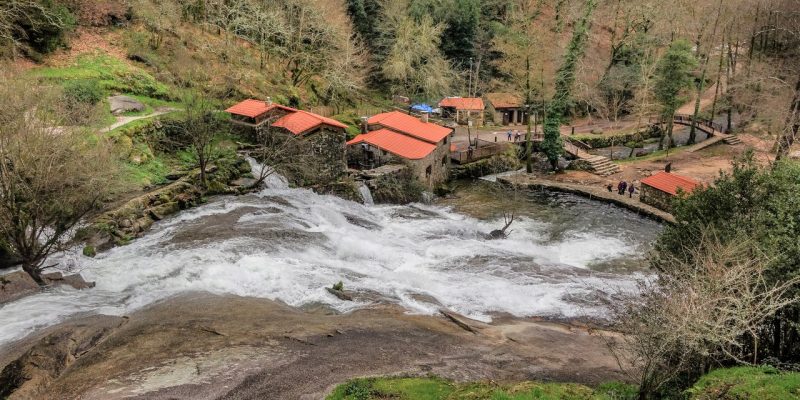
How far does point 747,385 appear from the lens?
10.8m

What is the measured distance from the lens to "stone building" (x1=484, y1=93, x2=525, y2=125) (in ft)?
198

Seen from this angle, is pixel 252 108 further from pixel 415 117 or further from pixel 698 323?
pixel 698 323

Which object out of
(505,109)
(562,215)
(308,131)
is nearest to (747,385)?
(562,215)

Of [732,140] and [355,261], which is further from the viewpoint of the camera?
[732,140]

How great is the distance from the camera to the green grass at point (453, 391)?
37.8 feet

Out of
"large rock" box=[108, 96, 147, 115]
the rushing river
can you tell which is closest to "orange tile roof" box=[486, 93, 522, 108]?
the rushing river

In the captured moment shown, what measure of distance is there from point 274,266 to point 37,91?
11.3 m

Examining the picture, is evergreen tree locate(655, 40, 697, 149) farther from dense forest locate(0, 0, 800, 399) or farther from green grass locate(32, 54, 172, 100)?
green grass locate(32, 54, 172, 100)

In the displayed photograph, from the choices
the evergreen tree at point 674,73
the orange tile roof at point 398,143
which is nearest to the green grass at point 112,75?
the orange tile roof at point 398,143

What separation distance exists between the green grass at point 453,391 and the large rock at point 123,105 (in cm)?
2852

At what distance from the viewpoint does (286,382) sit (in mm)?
12516

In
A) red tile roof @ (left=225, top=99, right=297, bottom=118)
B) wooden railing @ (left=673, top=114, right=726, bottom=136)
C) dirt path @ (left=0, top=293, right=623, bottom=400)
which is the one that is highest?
red tile roof @ (left=225, top=99, right=297, bottom=118)

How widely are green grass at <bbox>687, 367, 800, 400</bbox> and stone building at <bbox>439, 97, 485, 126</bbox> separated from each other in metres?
46.4

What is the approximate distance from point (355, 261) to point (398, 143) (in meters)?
15.4
